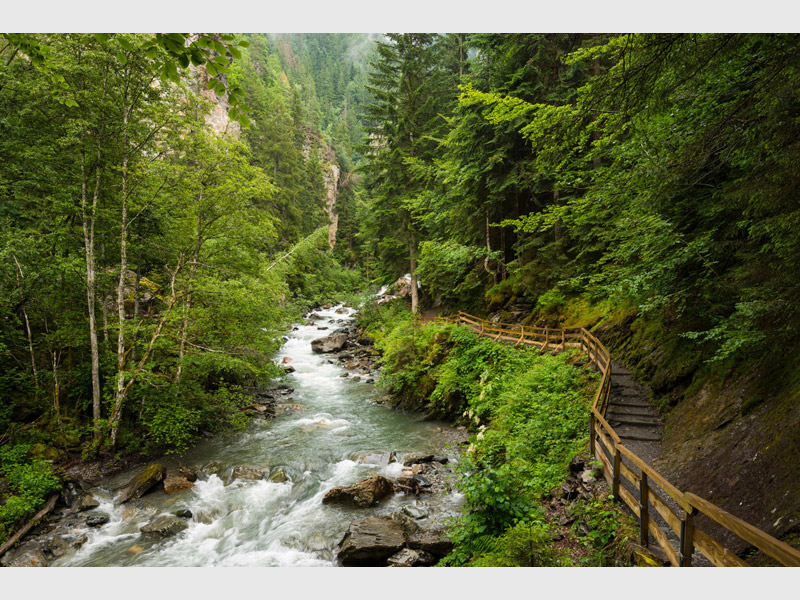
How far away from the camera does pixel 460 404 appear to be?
532 inches

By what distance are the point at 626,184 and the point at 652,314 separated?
6047 millimetres

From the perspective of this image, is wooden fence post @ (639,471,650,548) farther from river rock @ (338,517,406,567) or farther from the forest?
river rock @ (338,517,406,567)

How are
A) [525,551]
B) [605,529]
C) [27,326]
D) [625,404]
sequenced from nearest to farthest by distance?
[525,551] < [605,529] < [625,404] < [27,326]

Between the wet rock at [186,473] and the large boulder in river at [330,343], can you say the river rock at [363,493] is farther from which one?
the large boulder in river at [330,343]

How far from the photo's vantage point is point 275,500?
9.05 meters

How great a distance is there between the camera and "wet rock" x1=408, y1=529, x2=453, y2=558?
20.7 ft

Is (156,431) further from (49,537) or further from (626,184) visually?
(626,184)

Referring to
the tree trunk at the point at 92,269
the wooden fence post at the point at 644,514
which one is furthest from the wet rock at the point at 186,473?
the wooden fence post at the point at 644,514

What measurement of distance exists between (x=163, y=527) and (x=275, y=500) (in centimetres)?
240

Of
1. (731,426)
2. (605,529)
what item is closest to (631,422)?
(731,426)

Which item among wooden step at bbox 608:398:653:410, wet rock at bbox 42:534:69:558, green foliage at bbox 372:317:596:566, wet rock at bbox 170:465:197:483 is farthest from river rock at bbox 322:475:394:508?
wooden step at bbox 608:398:653:410

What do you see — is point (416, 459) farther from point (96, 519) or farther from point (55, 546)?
point (55, 546)

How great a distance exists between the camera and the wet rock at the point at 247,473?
9961mm

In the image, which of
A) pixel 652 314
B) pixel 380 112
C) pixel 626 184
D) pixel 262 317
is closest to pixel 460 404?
pixel 652 314
